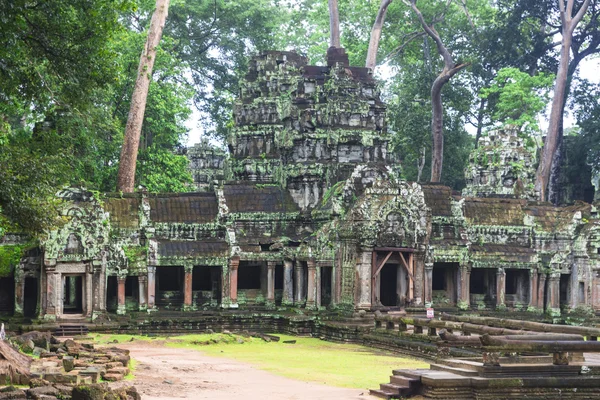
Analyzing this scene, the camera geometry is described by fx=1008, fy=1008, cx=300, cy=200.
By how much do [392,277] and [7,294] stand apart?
13.1 m

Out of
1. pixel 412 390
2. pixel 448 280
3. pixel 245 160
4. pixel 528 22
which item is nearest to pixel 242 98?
pixel 245 160

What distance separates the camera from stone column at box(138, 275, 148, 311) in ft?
109

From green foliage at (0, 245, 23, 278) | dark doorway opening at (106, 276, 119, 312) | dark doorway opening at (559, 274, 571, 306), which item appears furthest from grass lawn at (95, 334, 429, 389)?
dark doorway opening at (559, 274, 571, 306)

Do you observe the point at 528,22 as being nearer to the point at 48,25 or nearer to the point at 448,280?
the point at 448,280

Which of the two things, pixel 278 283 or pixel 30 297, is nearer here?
pixel 30 297

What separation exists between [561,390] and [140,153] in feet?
96.1

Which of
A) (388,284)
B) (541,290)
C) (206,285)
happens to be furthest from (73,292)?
(541,290)

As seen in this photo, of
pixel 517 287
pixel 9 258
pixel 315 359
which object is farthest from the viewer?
pixel 517 287

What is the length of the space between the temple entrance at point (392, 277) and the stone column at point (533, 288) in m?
5.17

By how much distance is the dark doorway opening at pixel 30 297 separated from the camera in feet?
105

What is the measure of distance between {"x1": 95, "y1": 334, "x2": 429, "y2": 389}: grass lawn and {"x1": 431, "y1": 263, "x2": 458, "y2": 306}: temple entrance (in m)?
6.77

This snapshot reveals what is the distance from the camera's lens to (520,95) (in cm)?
5112

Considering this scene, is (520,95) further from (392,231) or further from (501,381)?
(501,381)

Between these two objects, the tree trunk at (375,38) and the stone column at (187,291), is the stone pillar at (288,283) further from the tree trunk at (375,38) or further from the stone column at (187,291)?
the tree trunk at (375,38)
